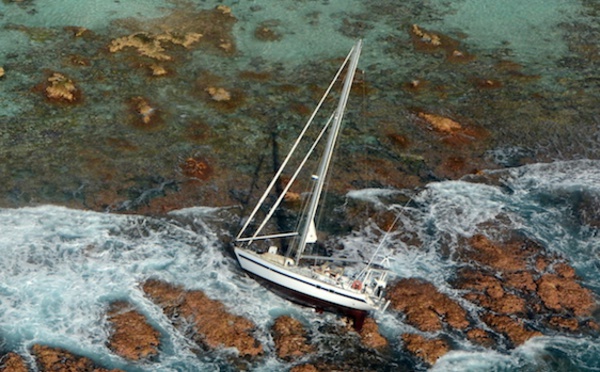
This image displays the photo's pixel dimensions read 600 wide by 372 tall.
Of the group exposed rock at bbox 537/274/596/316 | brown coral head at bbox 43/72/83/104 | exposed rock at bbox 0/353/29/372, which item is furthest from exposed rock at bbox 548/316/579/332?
Answer: brown coral head at bbox 43/72/83/104

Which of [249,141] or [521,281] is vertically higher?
[249,141]

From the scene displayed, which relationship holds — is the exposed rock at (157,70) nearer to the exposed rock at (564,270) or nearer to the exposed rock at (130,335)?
the exposed rock at (130,335)

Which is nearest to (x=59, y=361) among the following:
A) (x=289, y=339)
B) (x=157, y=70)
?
(x=289, y=339)

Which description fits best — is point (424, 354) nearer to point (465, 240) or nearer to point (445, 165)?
point (465, 240)

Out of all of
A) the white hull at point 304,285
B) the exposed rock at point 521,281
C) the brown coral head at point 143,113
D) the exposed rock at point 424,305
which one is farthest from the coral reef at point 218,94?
the exposed rock at point 521,281

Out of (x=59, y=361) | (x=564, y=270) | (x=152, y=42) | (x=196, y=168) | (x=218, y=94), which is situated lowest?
(x=59, y=361)

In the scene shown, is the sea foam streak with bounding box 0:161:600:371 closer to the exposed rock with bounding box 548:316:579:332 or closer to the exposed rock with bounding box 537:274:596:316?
the exposed rock with bounding box 548:316:579:332

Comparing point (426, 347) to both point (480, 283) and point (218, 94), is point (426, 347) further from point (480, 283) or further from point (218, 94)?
point (218, 94)
